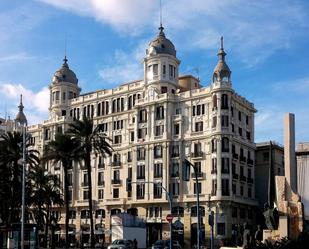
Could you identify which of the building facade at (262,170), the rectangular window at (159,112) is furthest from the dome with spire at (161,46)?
the building facade at (262,170)

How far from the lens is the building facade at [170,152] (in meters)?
82.8

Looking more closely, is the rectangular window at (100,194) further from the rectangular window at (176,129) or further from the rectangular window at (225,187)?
the rectangular window at (225,187)

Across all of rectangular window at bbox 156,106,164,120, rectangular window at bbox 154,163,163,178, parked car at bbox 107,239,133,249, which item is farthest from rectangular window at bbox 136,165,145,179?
parked car at bbox 107,239,133,249

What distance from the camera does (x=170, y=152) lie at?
87.3 m

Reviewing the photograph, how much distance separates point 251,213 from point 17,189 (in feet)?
121

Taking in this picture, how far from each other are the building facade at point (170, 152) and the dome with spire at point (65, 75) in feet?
30.5

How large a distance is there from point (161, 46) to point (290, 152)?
173ft

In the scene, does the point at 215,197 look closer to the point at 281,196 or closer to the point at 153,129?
the point at 153,129

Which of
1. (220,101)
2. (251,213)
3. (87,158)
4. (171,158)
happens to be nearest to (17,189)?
(87,158)

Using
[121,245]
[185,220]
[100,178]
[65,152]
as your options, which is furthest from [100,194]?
[121,245]

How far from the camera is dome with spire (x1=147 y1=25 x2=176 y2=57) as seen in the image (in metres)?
91.5

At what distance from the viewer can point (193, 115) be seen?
8694 centimetres

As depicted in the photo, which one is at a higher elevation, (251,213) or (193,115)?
(193,115)

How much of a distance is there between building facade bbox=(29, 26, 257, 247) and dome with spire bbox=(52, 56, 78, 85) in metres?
9.29
